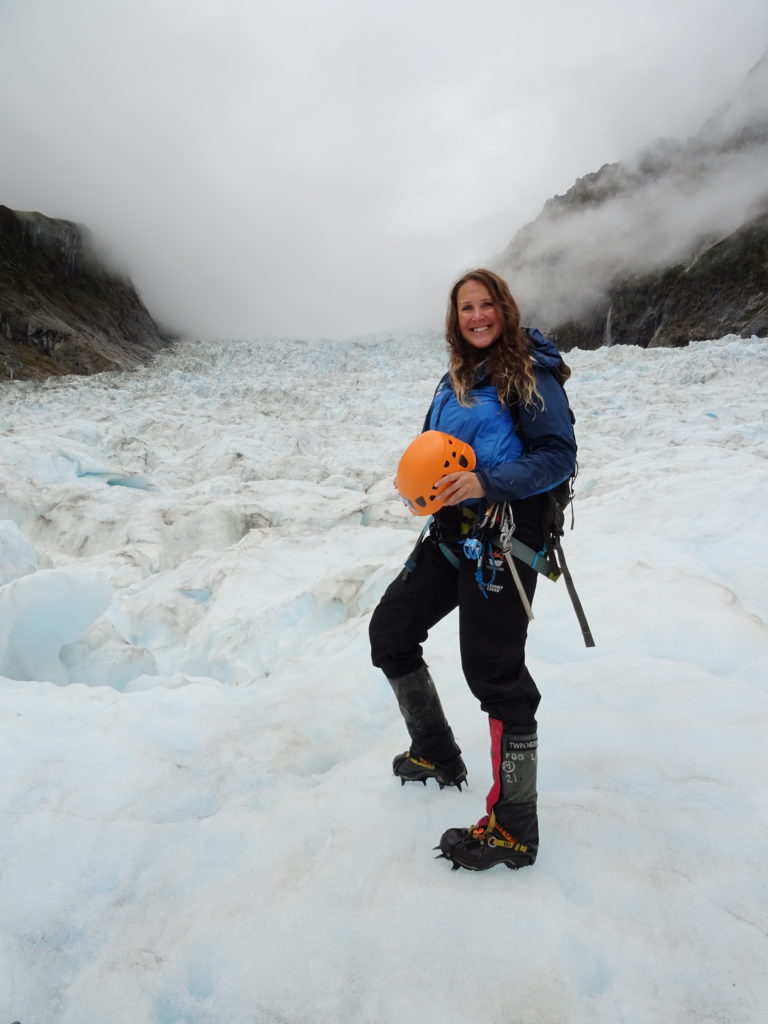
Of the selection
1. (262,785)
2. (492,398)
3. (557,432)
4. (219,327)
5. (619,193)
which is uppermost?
(619,193)

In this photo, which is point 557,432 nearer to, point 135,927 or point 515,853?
point 515,853

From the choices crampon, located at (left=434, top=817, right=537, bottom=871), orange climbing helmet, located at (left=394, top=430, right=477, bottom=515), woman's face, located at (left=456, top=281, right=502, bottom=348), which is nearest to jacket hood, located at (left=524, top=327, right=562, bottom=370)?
woman's face, located at (left=456, top=281, right=502, bottom=348)

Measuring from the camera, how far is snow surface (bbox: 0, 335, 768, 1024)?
4.56 feet

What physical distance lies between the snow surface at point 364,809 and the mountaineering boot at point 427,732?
0.22ft

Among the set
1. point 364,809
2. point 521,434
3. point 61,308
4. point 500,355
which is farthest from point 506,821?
point 61,308

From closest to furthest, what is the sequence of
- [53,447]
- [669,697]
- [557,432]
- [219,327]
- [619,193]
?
[557,432] → [669,697] → [53,447] → [619,193] → [219,327]

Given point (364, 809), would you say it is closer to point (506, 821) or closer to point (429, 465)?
point (506, 821)

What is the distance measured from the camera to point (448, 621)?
3939 mm

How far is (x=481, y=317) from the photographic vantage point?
1.92 metres

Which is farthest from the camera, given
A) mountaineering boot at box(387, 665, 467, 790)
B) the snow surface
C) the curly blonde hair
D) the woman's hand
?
mountaineering boot at box(387, 665, 467, 790)

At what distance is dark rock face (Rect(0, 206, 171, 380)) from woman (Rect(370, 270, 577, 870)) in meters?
40.5

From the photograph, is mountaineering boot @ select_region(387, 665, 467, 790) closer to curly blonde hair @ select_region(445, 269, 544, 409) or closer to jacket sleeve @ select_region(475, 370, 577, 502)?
jacket sleeve @ select_region(475, 370, 577, 502)

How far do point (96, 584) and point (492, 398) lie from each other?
342 cm

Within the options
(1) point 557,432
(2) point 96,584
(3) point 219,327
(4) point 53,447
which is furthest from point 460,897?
(3) point 219,327
